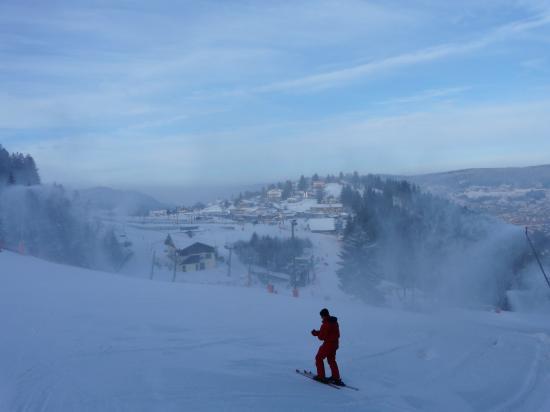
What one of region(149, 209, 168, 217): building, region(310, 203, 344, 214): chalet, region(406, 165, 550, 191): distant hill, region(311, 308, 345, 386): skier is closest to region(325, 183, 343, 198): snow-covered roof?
region(310, 203, 344, 214): chalet

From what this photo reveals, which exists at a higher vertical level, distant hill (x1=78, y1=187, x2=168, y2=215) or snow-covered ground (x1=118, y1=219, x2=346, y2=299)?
distant hill (x1=78, y1=187, x2=168, y2=215)

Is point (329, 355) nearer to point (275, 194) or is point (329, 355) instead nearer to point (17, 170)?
point (17, 170)

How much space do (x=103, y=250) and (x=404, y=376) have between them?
4017cm

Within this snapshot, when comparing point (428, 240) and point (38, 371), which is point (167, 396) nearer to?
point (38, 371)

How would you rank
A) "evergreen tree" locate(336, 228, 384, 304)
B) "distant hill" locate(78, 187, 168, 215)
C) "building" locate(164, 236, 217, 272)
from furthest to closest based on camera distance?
"distant hill" locate(78, 187, 168, 215) < "building" locate(164, 236, 217, 272) < "evergreen tree" locate(336, 228, 384, 304)

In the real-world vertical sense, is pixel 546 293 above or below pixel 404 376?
below

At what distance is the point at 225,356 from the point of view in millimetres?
10586

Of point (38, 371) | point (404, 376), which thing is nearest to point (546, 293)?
point (404, 376)

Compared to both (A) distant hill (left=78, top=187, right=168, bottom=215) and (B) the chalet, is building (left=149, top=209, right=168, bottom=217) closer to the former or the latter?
(A) distant hill (left=78, top=187, right=168, bottom=215)

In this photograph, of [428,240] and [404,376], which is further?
[428,240]

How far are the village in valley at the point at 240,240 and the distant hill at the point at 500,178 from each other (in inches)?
471

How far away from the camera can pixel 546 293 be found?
3391 cm

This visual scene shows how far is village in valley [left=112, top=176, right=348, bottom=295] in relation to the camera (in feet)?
147

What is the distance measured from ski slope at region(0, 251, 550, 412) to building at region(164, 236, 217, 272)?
28550 mm
